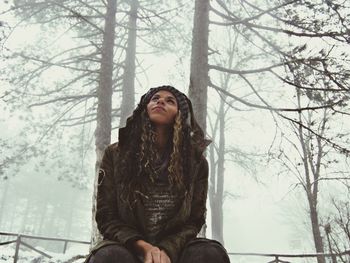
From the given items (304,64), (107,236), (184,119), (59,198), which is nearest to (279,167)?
(304,64)

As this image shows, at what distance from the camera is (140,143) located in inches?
90.8

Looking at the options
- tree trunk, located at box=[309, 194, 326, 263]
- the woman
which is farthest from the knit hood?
tree trunk, located at box=[309, 194, 326, 263]

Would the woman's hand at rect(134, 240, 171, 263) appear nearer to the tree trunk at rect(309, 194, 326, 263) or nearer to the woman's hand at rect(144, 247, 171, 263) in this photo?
the woman's hand at rect(144, 247, 171, 263)

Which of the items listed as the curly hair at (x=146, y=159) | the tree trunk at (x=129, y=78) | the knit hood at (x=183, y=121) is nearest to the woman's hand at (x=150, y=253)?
the curly hair at (x=146, y=159)

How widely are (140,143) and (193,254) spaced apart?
858 mm

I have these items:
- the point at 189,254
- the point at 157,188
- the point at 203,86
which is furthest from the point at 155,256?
the point at 203,86

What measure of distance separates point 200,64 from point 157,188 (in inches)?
186

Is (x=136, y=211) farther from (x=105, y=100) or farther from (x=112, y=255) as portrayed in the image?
(x=105, y=100)

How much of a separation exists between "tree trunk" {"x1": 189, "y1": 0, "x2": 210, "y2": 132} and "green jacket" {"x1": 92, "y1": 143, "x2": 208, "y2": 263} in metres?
3.97

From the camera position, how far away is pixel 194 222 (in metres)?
2.20

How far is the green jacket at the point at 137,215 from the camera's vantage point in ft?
6.20

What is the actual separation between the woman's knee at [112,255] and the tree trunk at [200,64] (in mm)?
4652

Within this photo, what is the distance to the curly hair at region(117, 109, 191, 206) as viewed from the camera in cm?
213

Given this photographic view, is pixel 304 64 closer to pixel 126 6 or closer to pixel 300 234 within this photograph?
pixel 126 6
